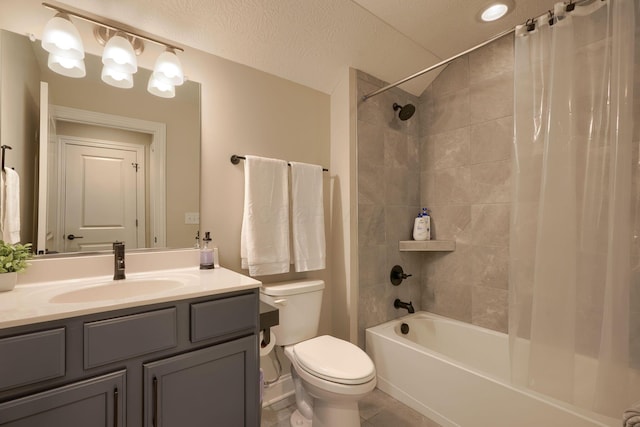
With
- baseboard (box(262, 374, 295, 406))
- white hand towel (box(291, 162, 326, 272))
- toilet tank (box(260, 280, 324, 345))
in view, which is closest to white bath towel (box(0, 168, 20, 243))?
toilet tank (box(260, 280, 324, 345))

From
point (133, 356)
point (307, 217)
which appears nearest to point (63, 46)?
point (133, 356)

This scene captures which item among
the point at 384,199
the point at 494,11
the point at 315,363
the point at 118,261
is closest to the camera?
the point at 118,261

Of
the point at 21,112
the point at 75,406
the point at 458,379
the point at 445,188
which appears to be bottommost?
the point at 458,379

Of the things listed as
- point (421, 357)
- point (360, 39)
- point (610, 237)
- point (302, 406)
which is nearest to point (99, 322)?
point (302, 406)

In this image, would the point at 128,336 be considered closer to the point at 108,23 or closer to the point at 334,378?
the point at 334,378

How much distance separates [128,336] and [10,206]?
804 millimetres

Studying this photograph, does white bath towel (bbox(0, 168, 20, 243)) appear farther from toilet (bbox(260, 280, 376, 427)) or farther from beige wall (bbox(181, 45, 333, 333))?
toilet (bbox(260, 280, 376, 427))

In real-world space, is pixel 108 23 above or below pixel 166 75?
above

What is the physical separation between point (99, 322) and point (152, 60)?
1271mm

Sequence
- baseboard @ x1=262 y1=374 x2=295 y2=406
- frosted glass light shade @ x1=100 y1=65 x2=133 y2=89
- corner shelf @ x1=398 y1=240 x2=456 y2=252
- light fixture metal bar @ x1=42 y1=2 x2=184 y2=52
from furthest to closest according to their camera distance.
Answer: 1. corner shelf @ x1=398 y1=240 x2=456 y2=252
2. baseboard @ x1=262 y1=374 x2=295 y2=406
3. frosted glass light shade @ x1=100 y1=65 x2=133 y2=89
4. light fixture metal bar @ x1=42 y1=2 x2=184 y2=52

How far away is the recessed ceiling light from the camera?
158 cm

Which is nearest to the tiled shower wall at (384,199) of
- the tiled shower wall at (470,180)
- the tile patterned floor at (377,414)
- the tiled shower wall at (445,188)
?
the tiled shower wall at (445,188)

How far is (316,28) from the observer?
1658 millimetres

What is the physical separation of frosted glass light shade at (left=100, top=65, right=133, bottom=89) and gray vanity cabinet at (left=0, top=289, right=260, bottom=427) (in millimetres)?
1086
